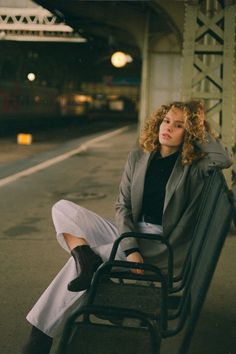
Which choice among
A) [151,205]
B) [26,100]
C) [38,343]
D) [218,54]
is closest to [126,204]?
[151,205]

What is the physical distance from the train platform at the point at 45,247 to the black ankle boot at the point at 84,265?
2.13ft

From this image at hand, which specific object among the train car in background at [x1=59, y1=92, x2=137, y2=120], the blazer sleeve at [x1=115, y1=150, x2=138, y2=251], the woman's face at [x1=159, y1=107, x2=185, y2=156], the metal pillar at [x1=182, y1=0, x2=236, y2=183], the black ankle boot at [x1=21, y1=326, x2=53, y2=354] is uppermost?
the metal pillar at [x1=182, y1=0, x2=236, y2=183]

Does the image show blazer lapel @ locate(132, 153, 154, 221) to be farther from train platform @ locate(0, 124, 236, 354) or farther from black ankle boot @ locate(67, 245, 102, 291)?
train platform @ locate(0, 124, 236, 354)

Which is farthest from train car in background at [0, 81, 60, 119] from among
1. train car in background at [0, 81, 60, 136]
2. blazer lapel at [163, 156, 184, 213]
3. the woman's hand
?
the woman's hand

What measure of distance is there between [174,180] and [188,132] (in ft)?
→ 0.97

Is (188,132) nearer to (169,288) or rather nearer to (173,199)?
(173,199)

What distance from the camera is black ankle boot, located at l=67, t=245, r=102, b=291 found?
321cm

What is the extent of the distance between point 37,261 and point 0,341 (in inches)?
80.8

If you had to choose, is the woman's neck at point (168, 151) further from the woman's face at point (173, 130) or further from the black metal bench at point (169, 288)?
the black metal bench at point (169, 288)

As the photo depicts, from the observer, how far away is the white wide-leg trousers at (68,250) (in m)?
3.26

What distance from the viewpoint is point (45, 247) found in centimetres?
636

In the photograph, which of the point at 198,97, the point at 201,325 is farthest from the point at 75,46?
the point at 201,325

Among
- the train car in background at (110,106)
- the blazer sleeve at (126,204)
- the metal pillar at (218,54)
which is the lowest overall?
the train car in background at (110,106)

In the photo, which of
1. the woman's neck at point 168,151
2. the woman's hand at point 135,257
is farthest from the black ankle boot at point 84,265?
the woman's neck at point 168,151
